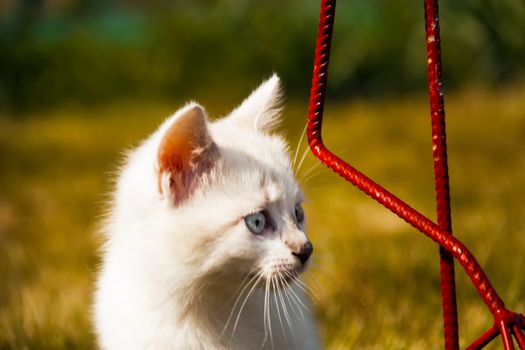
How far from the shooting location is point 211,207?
64.1 inches

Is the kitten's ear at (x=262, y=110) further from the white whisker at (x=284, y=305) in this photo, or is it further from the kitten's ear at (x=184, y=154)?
the white whisker at (x=284, y=305)

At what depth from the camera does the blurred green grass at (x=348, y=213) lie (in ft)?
7.79

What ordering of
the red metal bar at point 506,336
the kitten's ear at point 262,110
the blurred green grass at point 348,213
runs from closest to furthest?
the red metal bar at point 506,336 < the kitten's ear at point 262,110 < the blurred green grass at point 348,213

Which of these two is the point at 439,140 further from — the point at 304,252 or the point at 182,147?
the point at 182,147

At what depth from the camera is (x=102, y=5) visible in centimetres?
584

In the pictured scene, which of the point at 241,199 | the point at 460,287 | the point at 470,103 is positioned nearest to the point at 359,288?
the point at 460,287

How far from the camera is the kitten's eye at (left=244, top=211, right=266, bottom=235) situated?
1592 millimetres

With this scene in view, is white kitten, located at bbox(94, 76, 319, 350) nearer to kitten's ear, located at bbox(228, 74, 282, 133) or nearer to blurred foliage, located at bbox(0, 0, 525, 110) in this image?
kitten's ear, located at bbox(228, 74, 282, 133)

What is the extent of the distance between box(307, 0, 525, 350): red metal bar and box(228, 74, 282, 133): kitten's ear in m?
0.42

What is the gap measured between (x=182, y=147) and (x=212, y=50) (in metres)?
4.06

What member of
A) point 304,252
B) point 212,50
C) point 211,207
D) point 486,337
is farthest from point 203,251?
point 212,50

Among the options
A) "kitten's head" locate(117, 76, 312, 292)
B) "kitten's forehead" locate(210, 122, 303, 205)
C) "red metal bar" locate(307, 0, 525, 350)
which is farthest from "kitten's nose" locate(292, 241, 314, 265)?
"red metal bar" locate(307, 0, 525, 350)

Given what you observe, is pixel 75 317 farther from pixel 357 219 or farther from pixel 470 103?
pixel 470 103

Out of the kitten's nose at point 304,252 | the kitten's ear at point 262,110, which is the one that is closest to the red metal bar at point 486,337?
the kitten's nose at point 304,252
